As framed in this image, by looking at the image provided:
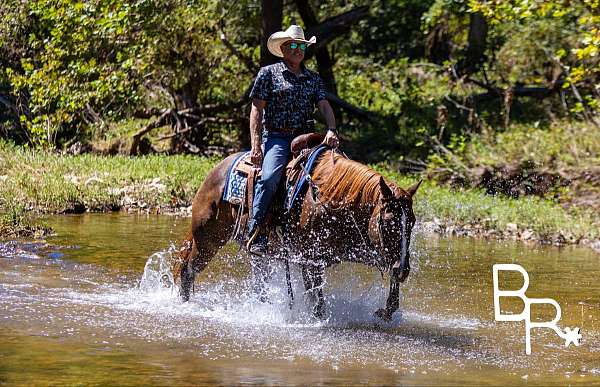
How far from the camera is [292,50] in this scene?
8.84 m

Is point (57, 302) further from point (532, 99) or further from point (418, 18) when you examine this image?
point (418, 18)

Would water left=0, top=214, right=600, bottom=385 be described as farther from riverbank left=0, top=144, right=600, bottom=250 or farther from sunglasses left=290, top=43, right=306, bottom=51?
riverbank left=0, top=144, right=600, bottom=250

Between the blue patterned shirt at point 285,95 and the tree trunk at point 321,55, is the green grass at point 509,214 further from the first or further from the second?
the tree trunk at point 321,55

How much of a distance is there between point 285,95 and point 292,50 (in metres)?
0.39

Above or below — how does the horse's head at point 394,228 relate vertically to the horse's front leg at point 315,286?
above

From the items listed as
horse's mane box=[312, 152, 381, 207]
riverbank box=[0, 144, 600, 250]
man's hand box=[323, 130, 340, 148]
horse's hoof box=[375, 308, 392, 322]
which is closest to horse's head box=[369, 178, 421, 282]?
horse's mane box=[312, 152, 381, 207]

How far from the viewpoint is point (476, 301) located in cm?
1000

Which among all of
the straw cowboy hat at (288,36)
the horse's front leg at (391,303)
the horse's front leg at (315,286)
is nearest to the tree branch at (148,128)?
the straw cowboy hat at (288,36)

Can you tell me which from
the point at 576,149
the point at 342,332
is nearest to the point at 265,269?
the point at 342,332

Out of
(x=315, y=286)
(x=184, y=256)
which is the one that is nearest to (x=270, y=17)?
(x=184, y=256)

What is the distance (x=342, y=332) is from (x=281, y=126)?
1879 mm

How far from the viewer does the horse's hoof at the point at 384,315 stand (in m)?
8.36

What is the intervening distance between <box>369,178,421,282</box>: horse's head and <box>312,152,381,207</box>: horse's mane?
165mm

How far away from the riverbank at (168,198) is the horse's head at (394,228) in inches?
286
